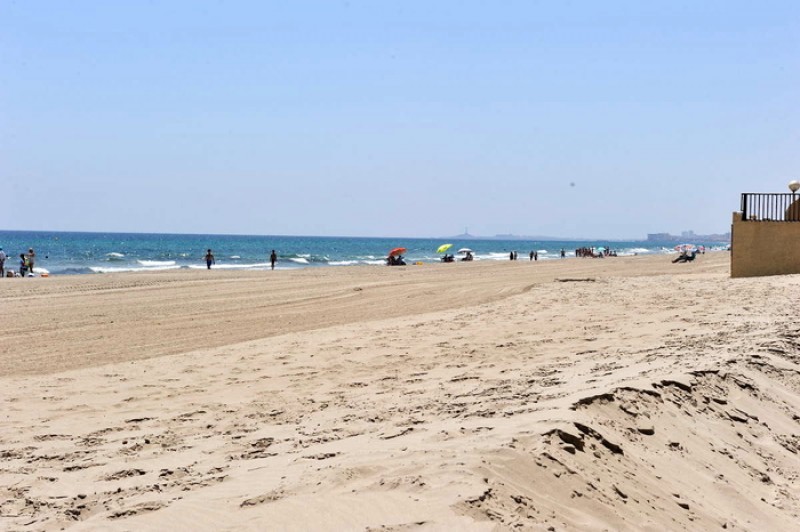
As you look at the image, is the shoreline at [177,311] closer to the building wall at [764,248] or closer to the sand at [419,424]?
the sand at [419,424]

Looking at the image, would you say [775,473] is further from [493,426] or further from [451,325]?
[451,325]

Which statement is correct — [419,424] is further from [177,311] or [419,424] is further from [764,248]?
[764,248]

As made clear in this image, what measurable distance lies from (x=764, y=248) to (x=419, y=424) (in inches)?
722

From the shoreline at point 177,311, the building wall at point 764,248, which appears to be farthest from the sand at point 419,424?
the building wall at point 764,248

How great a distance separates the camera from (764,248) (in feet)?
70.3

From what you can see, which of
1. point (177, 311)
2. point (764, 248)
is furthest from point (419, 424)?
point (764, 248)

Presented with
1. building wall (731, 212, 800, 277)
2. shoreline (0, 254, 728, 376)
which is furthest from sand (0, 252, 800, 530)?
building wall (731, 212, 800, 277)

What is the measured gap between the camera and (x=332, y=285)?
83.5ft

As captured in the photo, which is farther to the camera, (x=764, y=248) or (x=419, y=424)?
(x=764, y=248)

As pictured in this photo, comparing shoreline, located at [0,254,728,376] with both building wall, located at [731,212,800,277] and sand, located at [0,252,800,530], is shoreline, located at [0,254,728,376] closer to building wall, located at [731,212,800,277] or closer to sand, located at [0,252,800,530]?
sand, located at [0,252,800,530]

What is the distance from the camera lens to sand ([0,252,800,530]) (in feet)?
14.2

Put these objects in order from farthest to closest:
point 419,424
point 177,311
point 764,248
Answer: point 764,248 < point 177,311 < point 419,424

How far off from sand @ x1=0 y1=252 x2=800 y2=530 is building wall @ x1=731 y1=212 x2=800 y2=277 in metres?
7.92

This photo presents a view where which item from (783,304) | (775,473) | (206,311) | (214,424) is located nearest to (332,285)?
(206,311)
